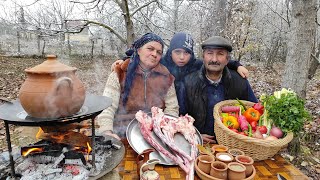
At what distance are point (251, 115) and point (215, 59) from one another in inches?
32.8

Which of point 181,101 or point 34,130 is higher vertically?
point 181,101

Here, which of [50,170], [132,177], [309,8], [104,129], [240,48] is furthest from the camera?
[240,48]

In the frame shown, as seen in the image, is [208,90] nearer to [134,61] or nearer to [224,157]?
[134,61]

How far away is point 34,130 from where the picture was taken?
5.21 metres

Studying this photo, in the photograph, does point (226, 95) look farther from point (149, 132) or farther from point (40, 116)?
point (40, 116)

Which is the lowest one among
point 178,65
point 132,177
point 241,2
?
point 132,177

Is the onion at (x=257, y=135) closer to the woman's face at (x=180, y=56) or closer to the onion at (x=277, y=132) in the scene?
the onion at (x=277, y=132)

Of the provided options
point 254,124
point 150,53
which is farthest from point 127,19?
point 254,124

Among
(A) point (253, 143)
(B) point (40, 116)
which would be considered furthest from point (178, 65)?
(B) point (40, 116)

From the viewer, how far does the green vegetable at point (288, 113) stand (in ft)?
8.59

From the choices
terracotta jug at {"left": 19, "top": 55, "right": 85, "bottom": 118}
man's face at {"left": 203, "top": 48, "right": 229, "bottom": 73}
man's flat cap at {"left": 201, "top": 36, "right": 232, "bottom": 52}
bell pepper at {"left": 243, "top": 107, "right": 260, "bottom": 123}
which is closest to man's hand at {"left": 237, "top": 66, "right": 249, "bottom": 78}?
man's face at {"left": 203, "top": 48, "right": 229, "bottom": 73}

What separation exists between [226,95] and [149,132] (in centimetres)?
138

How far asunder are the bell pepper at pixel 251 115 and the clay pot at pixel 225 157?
71 centimetres

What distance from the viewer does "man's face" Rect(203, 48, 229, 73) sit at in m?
3.23
